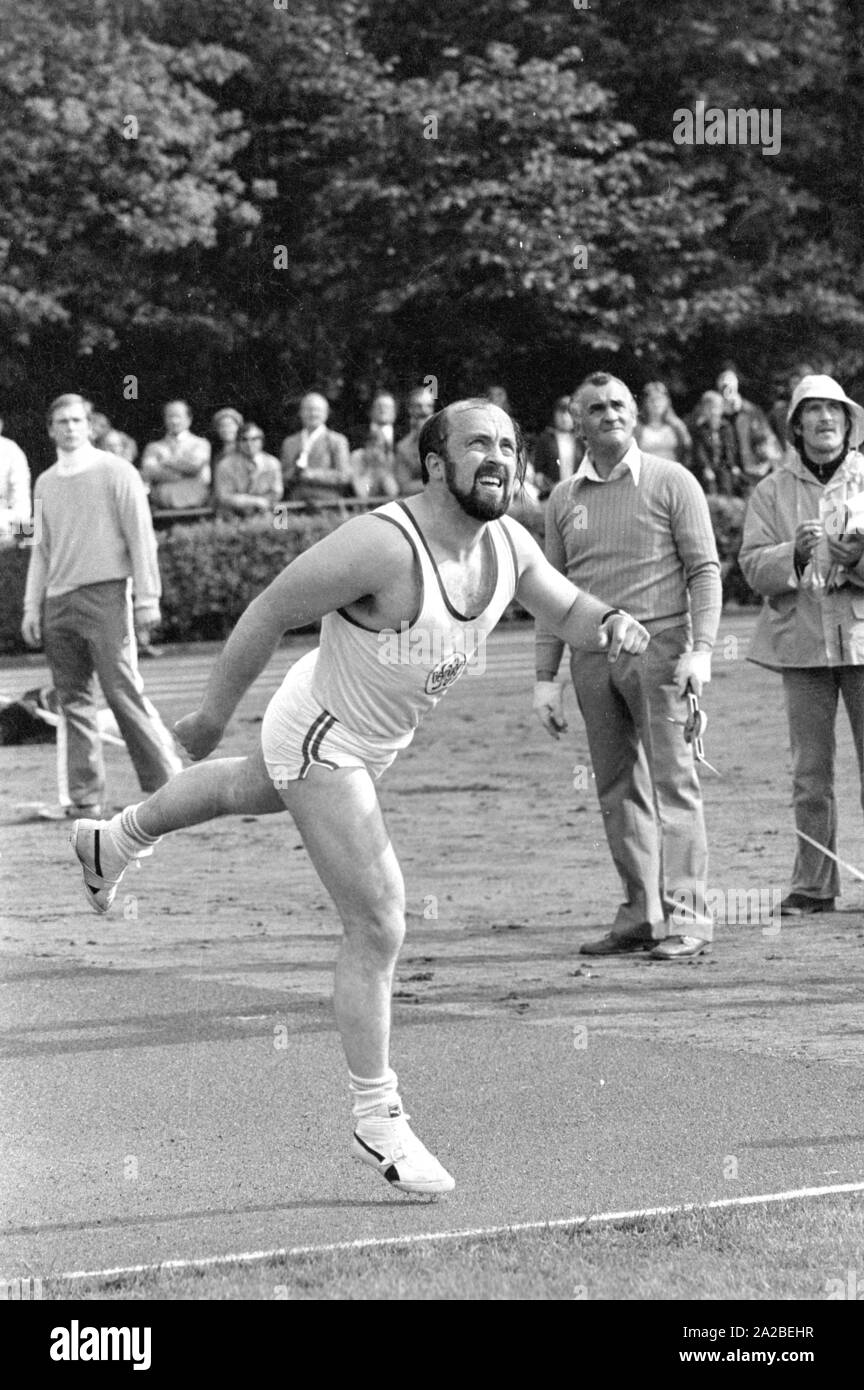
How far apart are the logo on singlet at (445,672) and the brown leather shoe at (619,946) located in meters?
3.49

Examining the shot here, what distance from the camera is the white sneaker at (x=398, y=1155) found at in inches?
240

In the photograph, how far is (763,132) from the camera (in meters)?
33.3

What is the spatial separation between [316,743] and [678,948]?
3.54 metres

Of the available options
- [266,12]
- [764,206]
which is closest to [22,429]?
[266,12]

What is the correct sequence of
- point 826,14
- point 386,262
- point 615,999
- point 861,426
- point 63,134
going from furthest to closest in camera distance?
point 826,14, point 386,262, point 63,134, point 861,426, point 615,999

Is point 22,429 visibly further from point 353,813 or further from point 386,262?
point 353,813

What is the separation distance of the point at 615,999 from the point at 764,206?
26116 mm

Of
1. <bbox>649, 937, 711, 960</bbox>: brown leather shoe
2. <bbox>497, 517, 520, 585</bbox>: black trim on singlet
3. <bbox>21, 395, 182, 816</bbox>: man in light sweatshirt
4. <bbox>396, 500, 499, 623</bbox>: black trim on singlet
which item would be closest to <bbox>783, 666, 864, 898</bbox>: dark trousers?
<bbox>649, 937, 711, 960</bbox>: brown leather shoe

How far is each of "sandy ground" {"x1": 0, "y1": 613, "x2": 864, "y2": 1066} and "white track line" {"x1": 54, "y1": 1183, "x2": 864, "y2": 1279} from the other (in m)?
1.64

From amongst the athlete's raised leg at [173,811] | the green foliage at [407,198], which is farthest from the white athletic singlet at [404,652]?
the green foliage at [407,198]

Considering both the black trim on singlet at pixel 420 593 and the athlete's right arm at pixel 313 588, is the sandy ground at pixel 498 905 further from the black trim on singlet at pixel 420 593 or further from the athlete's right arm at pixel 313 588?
the athlete's right arm at pixel 313 588

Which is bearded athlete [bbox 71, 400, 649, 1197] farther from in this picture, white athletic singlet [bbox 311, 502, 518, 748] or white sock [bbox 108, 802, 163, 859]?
white sock [bbox 108, 802, 163, 859]
